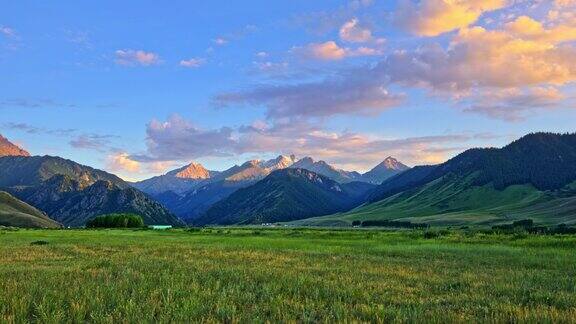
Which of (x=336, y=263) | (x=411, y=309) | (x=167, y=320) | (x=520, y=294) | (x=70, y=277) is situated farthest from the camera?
(x=336, y=263)

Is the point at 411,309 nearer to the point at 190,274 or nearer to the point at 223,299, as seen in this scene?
the point at 223,299

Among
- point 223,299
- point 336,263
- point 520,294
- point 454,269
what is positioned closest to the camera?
point 223,299

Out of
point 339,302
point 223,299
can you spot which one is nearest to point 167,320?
point 223,299

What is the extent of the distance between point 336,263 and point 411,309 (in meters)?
16.9

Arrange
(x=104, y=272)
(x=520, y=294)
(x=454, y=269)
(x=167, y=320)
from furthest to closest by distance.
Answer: (x=454, y=269), (x=104, y=272), (x=520, y=294), (x=167, y=320)

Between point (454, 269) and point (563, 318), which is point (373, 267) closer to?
point (454, 269)

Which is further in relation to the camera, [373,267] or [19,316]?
[373,267]

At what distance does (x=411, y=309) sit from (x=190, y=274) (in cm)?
1270

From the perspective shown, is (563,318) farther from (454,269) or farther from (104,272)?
(104,272)

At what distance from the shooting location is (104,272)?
81.6 feet

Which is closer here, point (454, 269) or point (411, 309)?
point (411, 309)

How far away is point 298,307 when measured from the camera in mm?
16266

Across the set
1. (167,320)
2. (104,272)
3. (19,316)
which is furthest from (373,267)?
(19,316)

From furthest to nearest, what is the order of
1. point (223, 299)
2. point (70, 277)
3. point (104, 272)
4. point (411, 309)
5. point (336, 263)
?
1. point (336, 263)
2. point (104, 272)
3. point (70, 277)
4. point (223, 299)
5. point (411, 309)
